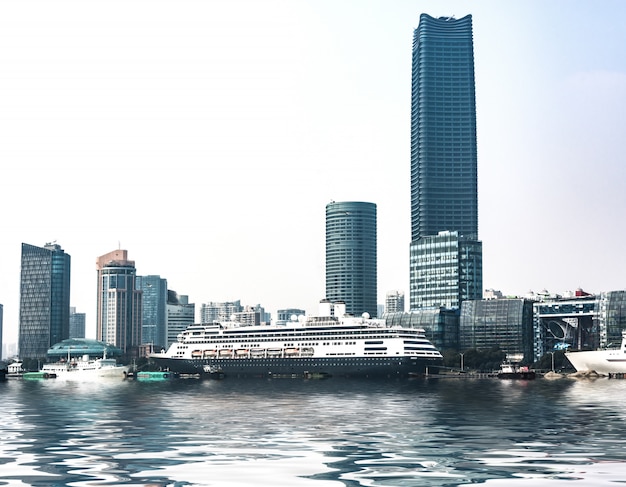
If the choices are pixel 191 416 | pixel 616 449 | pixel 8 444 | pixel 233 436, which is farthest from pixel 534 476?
pixel 191 416

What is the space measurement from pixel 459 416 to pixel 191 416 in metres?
25.6

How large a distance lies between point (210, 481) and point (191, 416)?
1969 inches

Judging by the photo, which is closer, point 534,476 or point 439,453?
point 534,476

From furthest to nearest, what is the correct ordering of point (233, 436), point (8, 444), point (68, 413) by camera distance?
point (68, 413) < point (233, 436) < point (8, 444)

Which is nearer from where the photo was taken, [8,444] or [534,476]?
[534,476]

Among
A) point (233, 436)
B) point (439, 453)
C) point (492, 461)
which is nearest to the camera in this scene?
point (492, 461)

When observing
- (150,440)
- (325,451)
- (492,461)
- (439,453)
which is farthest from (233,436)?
(492,461)

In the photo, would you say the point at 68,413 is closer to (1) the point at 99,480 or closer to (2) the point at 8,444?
(2) the point at 8,444

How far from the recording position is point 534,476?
47.3 m

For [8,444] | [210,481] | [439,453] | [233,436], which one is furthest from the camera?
[233,436]

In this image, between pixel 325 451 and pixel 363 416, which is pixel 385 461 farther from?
pixel 363 416

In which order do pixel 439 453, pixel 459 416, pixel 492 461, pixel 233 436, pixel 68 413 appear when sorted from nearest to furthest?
pixel 492 461 < pixel 439 453 < pixel 233 436 < pixel 459 416 < pixel 68 413

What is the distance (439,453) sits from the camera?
58031 millimetres

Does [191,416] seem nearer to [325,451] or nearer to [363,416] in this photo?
[363,416]
